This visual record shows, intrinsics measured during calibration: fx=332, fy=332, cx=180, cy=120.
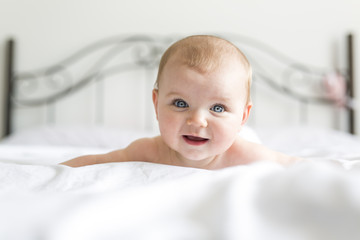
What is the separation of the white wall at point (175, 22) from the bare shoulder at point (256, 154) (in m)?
1.68

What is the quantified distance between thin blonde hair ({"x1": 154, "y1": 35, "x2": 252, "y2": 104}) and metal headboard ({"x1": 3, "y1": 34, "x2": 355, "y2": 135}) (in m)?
1.64

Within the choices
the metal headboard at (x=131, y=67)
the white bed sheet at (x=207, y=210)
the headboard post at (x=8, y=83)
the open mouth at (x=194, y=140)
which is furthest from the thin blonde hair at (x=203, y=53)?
the headboard post at (x=8, y=83)

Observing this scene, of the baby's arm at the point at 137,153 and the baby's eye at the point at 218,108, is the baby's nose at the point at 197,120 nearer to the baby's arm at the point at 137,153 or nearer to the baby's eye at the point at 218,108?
the baby's eye at the point at 218,108

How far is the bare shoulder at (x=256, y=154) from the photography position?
88 centimetres

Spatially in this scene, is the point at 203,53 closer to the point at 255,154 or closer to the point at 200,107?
the point at 200,107

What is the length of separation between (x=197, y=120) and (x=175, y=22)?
1.87m

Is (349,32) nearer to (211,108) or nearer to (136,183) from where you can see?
(211,108)

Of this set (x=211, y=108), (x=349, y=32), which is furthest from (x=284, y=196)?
(x=349, y=32)

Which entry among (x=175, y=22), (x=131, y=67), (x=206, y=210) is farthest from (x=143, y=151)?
(x=175, y=22)

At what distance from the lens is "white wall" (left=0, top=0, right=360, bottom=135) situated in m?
2.37

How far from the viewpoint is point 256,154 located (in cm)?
89

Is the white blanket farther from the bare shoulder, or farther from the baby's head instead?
the bare shoulder

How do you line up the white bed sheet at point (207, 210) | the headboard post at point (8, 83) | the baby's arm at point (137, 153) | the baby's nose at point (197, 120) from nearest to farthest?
1. the white bed sheet at point (207, 210)
2. the baby's nose at point (197, 120)
3. the baby's arm at point (137, 153)
4. the headboard post at point (8, 83)

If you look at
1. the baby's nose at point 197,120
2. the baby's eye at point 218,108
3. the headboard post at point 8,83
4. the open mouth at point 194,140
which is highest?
the baby's eye at point 218,108
